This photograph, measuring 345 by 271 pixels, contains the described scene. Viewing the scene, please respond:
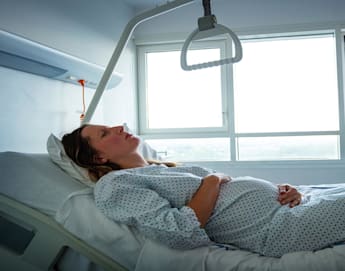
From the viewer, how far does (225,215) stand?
1204mm

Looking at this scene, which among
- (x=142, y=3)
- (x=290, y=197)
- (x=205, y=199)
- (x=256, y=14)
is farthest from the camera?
(x=142, y=3)

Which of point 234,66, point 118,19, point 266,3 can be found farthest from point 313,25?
point 118,19

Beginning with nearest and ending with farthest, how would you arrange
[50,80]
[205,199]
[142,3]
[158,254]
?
[158,254] → [205,199] → [50,80] → [142,3]

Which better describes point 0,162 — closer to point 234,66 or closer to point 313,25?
point 234,66

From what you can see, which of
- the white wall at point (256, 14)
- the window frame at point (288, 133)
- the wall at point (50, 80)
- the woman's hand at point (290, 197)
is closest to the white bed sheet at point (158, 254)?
the woman's hand at point (290, 197)

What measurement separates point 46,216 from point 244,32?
2.25 meters

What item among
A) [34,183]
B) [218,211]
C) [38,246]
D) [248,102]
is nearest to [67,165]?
[34,183]

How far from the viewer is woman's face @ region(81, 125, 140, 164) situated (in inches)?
58.1

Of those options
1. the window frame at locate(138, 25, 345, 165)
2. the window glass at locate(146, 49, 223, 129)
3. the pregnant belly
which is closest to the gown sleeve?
the pregnant belly

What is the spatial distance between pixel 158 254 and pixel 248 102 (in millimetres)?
2123

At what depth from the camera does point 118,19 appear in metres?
2.79

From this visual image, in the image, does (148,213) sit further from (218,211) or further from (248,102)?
(248,102)

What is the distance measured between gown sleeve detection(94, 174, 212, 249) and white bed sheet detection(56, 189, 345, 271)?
3 cm

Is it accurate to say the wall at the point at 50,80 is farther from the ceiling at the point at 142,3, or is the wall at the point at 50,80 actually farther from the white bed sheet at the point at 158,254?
the white bed sheet at the point at 158,254
